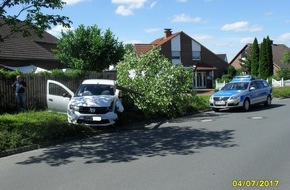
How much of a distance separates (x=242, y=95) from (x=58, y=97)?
30.2ft

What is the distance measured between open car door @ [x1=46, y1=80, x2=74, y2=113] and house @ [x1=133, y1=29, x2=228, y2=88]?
4029 cm

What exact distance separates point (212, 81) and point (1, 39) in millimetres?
49772

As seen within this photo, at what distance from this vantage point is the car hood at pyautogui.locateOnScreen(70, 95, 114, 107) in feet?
45.1

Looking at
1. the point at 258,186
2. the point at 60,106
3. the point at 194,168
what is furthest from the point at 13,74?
the point at 258,186

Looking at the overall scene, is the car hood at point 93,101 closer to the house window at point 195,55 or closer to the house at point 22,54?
the house at point 22,54

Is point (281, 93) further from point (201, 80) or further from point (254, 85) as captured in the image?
point (201, 80)

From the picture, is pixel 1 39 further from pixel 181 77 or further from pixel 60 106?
pixel 181 77

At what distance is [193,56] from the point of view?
59750 mm

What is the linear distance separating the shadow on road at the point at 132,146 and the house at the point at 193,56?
44206 millimetres

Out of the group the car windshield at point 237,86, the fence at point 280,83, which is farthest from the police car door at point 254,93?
the fence at point 280,83

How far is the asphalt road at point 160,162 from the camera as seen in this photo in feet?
21.8

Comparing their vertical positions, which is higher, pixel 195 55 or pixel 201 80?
pixel 195 55

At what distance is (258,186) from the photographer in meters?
6.27

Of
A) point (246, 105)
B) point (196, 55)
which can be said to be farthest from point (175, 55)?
point (246, 105)
